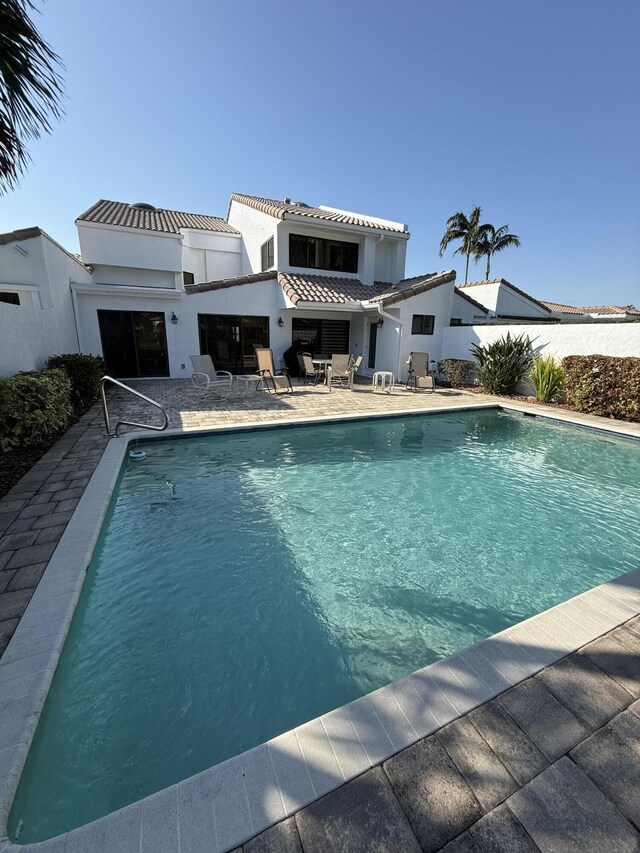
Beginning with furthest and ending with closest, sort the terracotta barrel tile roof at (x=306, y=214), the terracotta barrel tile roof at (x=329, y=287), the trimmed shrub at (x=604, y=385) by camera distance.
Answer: the terracotta barrel tile roof at (x=306, y=214) → the terracotta barrel tile roof at (x=329, y=287) → the trimmed shrub at (x=604, y=385)

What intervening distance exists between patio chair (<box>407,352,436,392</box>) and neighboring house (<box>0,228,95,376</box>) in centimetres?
1177

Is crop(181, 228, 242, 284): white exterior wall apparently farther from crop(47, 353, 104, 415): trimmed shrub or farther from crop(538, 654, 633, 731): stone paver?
crop(538, 654, 633, 731): stone paver

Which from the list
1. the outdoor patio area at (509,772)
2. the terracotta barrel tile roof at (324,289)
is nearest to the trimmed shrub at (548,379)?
the terracotta barrel tile roof at (324,289)

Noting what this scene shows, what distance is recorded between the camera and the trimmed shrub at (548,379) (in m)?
12.0

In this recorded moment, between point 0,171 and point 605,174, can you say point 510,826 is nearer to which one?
point 0,171

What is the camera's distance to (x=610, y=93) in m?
9.95

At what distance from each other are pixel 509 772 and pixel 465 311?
68.3 feet

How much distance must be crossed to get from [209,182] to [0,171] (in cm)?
1679

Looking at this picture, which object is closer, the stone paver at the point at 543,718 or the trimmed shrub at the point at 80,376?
the stone paver at the point at 543,718

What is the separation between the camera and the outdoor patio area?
1568 millimetres

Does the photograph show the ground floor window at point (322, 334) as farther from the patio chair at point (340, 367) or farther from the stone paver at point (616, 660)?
the stone paver at point (616, 660)

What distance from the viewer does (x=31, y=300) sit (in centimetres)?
1034

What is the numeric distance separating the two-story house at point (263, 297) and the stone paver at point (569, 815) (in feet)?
45.1

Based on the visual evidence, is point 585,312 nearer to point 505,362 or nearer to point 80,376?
point 505,362
